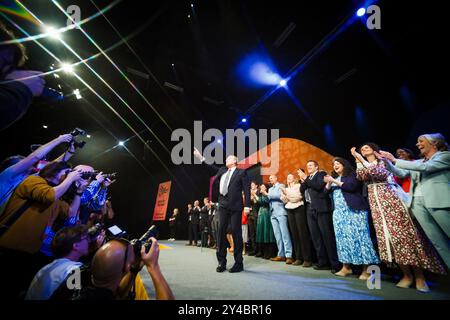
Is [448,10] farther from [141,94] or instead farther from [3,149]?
[3,149]

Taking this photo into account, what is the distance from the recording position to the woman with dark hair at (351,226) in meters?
2.43

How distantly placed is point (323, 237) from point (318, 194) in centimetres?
65

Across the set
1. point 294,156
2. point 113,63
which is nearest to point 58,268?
point 294,156

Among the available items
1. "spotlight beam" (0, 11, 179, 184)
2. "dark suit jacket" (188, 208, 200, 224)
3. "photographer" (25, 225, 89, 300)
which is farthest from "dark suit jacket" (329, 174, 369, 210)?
"spotlight beam" (0, 11, 179, 184)

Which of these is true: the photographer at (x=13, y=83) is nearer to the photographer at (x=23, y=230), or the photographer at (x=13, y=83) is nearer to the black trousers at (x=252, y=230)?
the photographer at (x=23, y=230)

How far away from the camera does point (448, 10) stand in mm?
2541

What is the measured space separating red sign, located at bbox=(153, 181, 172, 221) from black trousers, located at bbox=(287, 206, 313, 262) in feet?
30.8

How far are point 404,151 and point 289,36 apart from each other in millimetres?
2992

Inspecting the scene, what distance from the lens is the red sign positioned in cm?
1170

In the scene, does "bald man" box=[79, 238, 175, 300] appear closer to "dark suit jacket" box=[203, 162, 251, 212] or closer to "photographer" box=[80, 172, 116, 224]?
"dark suit jacket" box=[203, 162, 251, 212]

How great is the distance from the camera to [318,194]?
3098mm

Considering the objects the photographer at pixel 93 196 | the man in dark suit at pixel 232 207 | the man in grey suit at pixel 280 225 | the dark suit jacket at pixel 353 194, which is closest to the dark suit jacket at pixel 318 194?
the dark suit jacket at pixel 353 194

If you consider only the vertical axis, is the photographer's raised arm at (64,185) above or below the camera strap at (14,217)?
above

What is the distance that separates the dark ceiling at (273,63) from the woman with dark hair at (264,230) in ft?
6.39
